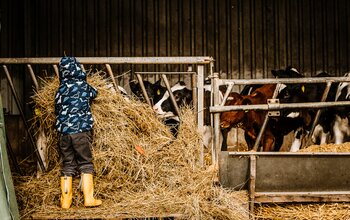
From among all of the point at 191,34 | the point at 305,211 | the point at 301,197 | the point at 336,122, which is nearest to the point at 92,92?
the point at 301,197

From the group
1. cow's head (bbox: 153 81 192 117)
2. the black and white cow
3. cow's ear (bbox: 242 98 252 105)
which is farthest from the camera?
cow's head (bbox: 153 81 192 117)

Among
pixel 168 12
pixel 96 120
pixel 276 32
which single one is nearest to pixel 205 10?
pixel 168 12

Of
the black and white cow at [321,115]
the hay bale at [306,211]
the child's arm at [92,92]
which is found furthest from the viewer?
the black and white cow at [321,115]

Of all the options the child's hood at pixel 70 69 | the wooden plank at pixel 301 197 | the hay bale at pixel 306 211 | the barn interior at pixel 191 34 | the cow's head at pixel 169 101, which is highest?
the barn interior at pixel 191 34

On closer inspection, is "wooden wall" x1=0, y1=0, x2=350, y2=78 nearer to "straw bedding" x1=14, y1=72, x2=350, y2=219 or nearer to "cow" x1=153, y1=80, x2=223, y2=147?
"cow" x1=153, y1=80, x2=223, y2=147

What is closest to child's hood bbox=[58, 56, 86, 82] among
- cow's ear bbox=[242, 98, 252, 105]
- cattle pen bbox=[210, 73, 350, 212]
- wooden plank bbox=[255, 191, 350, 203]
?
cattle pen bbox=[210, 73, 350, 212]

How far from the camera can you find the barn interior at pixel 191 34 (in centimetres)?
1244

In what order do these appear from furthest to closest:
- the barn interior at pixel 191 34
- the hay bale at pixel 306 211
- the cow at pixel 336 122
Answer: the barn interior at pixel 191 34
the cow at pixel 336 122
the hay bale at pixel 306 211

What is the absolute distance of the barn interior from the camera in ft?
40.8

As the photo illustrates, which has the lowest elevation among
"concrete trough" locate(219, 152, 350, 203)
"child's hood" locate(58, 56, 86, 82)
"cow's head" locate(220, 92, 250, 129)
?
"concrete trough" locate(219, 152, 350, 203)

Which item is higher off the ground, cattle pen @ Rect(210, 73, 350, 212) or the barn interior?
the barn interior

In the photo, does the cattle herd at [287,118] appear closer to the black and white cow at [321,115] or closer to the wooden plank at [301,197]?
the black and white cow at [321,115]

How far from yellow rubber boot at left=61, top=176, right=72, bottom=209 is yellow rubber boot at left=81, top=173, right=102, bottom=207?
163mm

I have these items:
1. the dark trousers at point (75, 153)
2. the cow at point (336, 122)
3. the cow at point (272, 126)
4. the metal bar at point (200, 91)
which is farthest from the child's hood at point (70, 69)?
the cow at point (336, 122)
